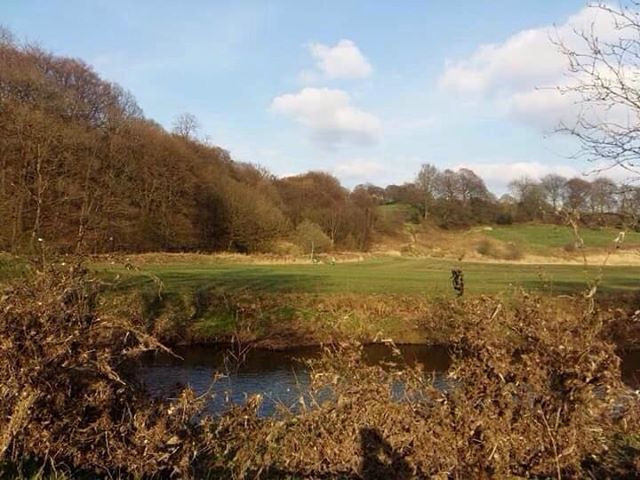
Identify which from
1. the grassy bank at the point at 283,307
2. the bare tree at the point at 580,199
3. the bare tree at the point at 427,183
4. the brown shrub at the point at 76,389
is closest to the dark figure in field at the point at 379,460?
the brown shrub at the point at 76,389

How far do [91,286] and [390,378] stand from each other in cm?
357

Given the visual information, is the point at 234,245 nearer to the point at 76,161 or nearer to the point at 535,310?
the point at 76,161

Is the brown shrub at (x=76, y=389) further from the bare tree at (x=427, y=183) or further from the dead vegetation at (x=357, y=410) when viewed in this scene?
the bare tree at (x=427, y=183)

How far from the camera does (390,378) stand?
7215 mm

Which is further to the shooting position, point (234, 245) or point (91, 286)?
point (234, 245)

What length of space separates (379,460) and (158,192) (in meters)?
54.7

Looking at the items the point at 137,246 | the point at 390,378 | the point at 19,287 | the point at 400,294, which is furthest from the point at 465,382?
the point at 137,246

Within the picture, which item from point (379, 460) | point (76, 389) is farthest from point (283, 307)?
point (76, 389)

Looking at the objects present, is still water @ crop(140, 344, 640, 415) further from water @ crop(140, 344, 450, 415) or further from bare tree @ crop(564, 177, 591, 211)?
bare tree @ crop(564, 177, 591, 211)

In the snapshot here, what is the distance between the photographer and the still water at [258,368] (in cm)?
1484

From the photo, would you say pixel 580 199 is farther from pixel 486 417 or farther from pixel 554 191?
pixel 554 191

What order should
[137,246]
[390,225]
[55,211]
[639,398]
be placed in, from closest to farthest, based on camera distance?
1. [639,398]
2. [55,211]
3. [137,246]
4. [390,225]

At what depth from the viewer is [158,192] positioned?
58281 mm

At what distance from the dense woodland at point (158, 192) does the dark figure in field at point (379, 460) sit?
3.17 metres
